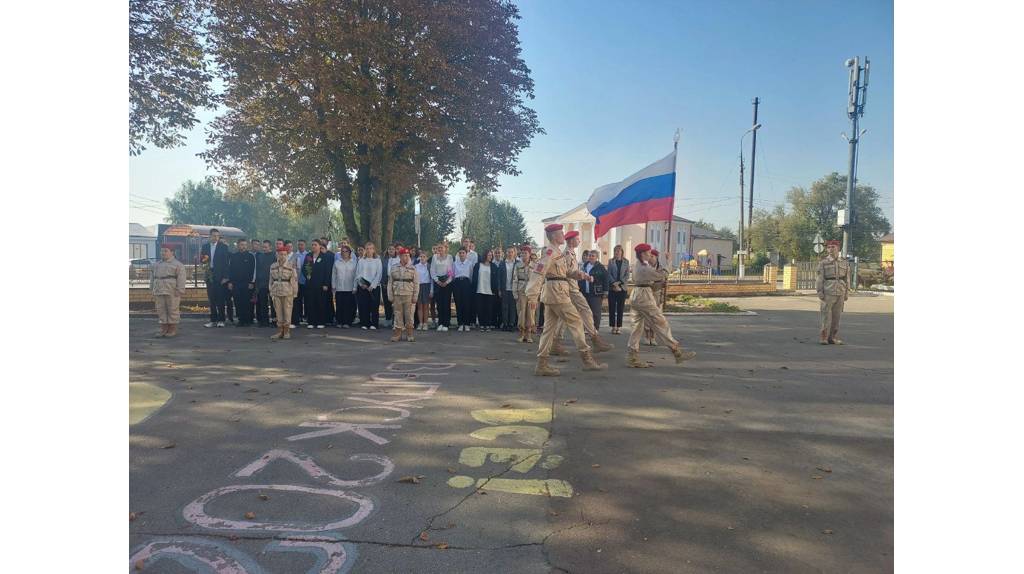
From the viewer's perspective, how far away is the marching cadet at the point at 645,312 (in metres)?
8.60

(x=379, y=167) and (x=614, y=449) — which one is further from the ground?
(x=379, y=167)

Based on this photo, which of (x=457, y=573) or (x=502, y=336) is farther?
(x=502, y=336)

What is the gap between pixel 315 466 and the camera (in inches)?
171

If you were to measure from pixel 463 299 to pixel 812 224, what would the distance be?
52.0 meters

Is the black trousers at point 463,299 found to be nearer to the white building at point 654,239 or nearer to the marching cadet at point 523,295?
the marching cadet at point 523,295

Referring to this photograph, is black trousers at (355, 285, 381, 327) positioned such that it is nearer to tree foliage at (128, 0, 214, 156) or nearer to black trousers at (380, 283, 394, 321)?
black trousers at (380, 283, 394, 321)

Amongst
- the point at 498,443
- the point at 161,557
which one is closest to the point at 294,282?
the point at 498,443

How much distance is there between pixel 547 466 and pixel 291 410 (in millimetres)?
2848

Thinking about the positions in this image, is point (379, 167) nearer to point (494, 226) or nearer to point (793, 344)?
point (793, 344)

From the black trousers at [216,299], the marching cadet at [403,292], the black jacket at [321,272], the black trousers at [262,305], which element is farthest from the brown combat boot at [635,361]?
the black trousers at [216,299]

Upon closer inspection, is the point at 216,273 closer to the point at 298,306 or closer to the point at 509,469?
the point at 298,306

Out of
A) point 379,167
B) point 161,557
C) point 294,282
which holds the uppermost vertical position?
point 379,167

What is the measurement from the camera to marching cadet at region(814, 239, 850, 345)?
1134cm

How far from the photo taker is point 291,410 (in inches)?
235
